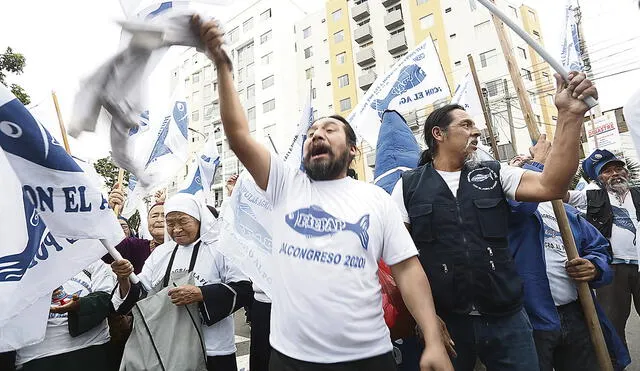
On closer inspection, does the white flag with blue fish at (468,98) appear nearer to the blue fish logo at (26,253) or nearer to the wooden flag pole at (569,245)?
the wooden flag pole at (569,245)

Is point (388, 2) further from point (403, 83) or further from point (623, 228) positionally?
point (623, 228)

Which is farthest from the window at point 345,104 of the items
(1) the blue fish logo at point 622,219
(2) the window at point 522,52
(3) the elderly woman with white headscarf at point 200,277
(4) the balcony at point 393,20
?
(3) the elderly woman with white headscarf at point 200,277

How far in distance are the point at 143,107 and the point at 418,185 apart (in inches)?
57.3

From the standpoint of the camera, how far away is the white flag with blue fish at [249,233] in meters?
2.64

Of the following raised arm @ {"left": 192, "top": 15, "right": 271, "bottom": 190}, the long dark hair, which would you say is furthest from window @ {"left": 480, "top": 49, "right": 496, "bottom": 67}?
raised arm @ {"left": 192, "top": 15, "right": 271, "bottom": 190}

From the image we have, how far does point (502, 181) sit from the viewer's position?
84.9 inches

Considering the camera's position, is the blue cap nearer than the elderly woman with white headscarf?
No

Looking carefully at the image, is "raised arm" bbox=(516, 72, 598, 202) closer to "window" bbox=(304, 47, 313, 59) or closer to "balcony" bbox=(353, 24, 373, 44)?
"balcony" bbox=(353, 24, 373, 44)

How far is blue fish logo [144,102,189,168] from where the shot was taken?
4992 mm

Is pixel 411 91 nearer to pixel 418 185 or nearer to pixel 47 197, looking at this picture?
pixel 418 185

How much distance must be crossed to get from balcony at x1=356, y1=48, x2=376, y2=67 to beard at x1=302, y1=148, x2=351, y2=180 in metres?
28.7

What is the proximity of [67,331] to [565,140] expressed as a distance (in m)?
3.04

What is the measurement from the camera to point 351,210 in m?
1.82

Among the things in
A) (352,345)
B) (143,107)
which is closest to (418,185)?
(352,345)
